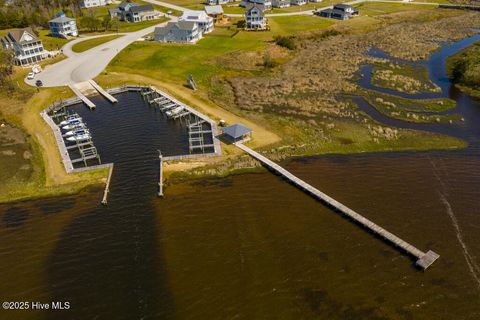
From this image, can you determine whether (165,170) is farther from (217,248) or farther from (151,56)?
(151,56)

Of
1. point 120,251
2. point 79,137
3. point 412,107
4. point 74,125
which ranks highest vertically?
point 74,125

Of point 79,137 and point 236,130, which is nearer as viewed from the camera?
point 236,130

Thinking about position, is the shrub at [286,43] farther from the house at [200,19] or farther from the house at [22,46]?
the house at [22,46]

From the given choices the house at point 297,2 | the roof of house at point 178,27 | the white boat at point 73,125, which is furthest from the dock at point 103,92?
the house at point 297,2

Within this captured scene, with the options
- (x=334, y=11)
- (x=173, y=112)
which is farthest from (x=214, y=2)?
(x=173, y=112)

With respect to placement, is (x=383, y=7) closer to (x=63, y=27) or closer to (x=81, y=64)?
(x=63, y=27)

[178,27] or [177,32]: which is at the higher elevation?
[178,27]

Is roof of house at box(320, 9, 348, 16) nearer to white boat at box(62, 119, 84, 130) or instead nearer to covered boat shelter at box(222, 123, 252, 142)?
covered boat shelter at box(222, 123, 252, 142)
